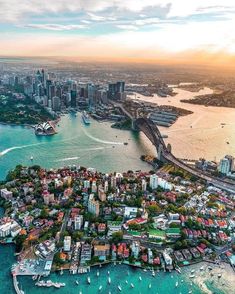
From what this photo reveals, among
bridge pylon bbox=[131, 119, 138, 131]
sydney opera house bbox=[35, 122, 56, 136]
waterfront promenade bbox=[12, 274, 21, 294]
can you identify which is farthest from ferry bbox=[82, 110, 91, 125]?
waterfront promenade bbox=[12, 274, 21, 294]

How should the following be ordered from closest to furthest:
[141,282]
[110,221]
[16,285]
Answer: [16,285] < [141,282] < [110,221]

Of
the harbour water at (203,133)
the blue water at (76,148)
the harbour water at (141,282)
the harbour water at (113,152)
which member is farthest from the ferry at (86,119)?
the harbour water at (141,282)

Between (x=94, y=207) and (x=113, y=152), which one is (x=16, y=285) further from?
(x=113, y=152)

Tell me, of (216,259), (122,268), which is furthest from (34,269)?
(216,259)

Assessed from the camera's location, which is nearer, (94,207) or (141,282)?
(141,282)

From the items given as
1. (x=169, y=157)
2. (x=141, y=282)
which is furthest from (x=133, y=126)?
Result: (x=141, y=282)

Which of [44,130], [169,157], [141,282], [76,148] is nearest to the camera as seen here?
[141,282]

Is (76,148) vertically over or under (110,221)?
over

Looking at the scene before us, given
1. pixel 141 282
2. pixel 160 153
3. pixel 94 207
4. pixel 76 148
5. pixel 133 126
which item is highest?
pixel 160 153

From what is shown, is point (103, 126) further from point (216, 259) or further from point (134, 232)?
point (216, 259)

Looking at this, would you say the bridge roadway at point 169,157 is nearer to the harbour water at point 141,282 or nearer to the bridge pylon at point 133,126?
the bridge pylon at point 133,126
